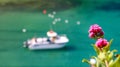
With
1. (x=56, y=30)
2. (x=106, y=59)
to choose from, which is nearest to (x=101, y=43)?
(x=106, y=59)

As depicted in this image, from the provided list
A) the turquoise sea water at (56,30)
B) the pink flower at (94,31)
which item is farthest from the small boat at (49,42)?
the pink flower at (94,31)

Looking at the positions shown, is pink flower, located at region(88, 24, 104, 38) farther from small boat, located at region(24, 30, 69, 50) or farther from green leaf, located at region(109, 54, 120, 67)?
small boat, located at region(24, 30, 69, 50)

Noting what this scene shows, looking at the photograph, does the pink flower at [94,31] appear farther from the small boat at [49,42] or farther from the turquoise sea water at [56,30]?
the small boat at [49,42]

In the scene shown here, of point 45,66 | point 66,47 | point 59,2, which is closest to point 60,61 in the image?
point 45,66

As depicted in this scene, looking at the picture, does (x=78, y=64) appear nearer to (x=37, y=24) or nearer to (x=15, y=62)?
(x=15, y=62)

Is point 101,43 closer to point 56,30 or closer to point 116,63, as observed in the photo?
point 116,63

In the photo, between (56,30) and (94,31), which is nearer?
(94,31)

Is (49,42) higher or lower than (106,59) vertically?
higher
